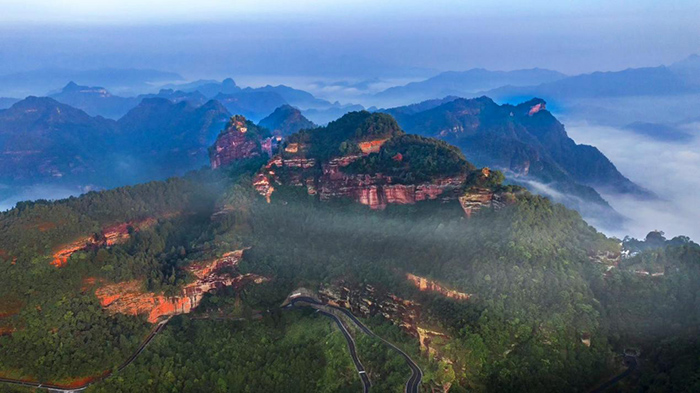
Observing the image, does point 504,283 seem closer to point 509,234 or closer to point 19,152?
point 509,234

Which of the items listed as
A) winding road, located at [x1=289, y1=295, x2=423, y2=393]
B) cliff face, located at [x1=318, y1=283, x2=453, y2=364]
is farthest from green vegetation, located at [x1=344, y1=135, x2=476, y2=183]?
winding road, located at [x1=289, y1=295, x2=423, y2=393]

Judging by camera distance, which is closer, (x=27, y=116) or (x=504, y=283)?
(x=504, y=283)

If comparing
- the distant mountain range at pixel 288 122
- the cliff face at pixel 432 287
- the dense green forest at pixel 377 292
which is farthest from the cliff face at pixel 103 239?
the distant mountain range at pixel 288 122

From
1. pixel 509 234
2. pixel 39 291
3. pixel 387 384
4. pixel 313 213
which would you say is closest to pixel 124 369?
pixel 39 291

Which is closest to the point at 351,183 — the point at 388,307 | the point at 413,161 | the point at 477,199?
the point at 413,161

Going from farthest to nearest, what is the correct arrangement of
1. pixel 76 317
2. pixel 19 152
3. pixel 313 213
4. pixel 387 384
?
pixel 19 152, pixel 313 213, pixel 76 317, pixel 387 384
